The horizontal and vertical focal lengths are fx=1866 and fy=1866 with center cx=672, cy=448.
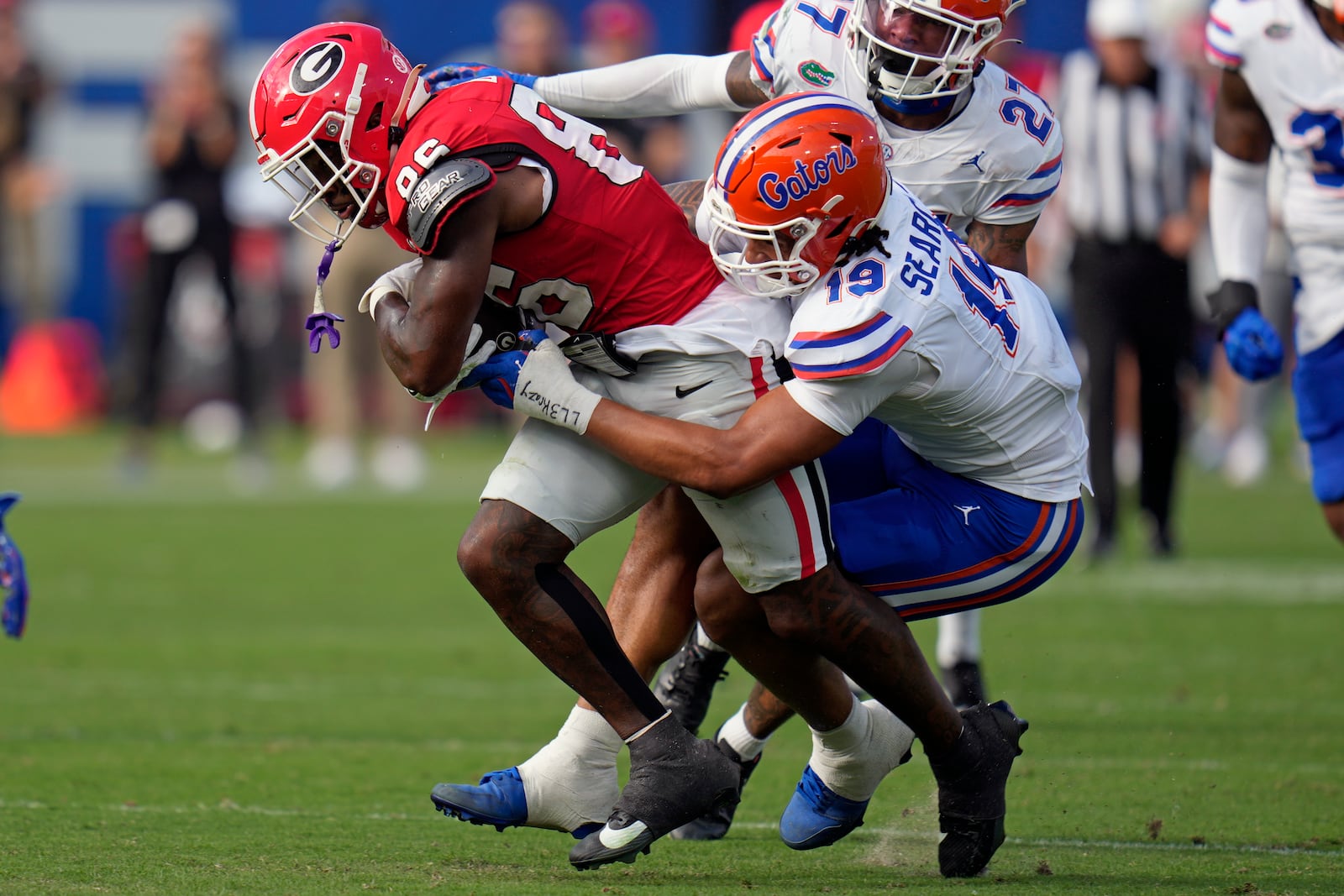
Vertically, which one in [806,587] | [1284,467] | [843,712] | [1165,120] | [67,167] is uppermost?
[806,587]

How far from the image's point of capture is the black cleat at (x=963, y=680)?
4973mm

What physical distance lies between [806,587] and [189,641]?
12.5 feet

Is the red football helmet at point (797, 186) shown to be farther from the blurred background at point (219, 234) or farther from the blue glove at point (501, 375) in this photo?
the blurred background at point (219, 234)

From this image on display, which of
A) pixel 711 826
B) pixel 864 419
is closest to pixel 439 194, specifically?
pixel 864 419

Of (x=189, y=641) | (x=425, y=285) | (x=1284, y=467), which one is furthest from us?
(x=1284, y=467)

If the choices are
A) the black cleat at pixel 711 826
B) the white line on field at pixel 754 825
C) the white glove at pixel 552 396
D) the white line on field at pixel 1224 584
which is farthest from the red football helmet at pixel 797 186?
the white line on field at pixel 1224 584

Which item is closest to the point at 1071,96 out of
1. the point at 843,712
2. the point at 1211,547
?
the point at 1211,547

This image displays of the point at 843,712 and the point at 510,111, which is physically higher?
the point at 510,111

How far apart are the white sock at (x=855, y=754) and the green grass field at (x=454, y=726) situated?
0.17 m

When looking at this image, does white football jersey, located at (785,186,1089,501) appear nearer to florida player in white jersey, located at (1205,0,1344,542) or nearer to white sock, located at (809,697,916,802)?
white sock, located at (809,697,916,802)

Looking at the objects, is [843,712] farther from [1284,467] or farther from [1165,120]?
[1284,467]

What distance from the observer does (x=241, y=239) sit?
1535 cm

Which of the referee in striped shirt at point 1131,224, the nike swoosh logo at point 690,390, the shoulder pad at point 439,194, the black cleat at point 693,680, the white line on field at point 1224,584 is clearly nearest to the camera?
the shoulder pad at point 439,194

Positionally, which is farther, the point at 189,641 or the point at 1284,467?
the point at 1284,467
